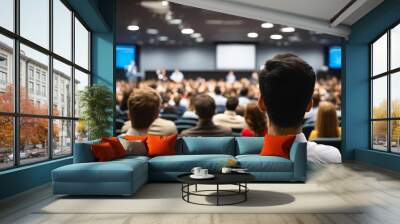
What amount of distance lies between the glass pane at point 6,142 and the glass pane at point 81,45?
9.13 ft

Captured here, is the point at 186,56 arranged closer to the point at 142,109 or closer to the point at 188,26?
the point at 188,26

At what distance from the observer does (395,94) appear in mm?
7766

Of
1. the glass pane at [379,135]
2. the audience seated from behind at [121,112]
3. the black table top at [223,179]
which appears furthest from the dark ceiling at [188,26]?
the black table top at [223,179]

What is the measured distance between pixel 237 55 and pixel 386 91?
581 cm

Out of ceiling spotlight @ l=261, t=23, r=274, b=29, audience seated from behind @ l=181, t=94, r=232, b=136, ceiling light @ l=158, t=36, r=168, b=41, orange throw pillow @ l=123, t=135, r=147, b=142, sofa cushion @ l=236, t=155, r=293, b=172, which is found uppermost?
ceiling light @ l=158, t=36, r=168, b=41

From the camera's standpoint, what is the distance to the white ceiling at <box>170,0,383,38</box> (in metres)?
7.77

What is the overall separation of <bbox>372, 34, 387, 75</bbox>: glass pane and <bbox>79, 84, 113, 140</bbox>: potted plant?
5056 mm

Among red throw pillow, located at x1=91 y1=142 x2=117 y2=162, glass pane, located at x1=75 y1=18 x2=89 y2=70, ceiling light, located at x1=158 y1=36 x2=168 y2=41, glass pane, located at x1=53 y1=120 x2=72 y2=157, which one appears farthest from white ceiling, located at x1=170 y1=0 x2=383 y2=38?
ceiling light, located at x1=158 y1=36 x2=168 y2=41

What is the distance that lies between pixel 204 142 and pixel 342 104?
434cm

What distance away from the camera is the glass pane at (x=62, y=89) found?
6340mm

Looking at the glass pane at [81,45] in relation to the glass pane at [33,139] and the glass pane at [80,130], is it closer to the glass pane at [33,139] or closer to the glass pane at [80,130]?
the glass pane at [80,130]

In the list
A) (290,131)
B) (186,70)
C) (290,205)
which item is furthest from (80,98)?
(186,70)

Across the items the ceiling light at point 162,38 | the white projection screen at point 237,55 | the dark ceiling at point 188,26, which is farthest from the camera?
the white projection screen at point 237,55

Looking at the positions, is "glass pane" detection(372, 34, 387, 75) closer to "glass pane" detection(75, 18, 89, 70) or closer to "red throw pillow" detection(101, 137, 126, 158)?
"red throw pillow" detection(101, 137, 126, 158)
